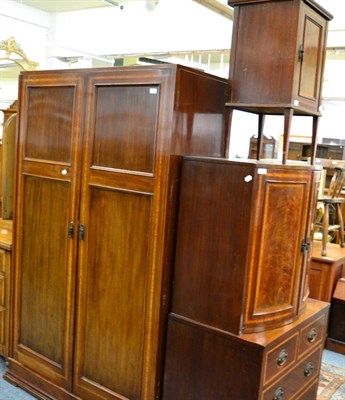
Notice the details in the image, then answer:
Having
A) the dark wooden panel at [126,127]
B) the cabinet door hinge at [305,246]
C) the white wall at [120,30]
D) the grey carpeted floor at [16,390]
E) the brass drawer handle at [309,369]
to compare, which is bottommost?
the grey carpeted floor at [16,390]

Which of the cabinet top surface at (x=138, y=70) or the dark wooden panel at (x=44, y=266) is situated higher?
the cabinet top surface at (x=138, y=70)

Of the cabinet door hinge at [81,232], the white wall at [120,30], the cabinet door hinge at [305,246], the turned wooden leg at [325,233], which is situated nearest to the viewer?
the cabinet door hinge at [305,246]

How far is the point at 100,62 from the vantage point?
279 inches

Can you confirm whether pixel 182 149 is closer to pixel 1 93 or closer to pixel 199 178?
pixel 199 178

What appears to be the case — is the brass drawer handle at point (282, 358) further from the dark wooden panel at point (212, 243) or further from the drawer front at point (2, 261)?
the drawer front at point (2, 261)

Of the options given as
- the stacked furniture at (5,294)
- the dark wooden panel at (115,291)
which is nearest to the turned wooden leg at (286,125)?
the dark wooden panel at (115,291)

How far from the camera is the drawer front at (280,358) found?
201cm

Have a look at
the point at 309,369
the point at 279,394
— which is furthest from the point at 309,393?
the point at 279,394

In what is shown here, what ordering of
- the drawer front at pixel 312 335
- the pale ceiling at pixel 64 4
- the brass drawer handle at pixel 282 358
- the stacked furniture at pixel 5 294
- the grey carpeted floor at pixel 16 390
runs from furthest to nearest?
the pale ceiling at pixel 64 4, the stacked furniture at pixel 5 294, the grey carpeted floor at pixel 16 390, the drawer front at pixel 312 335, the brass drawer handle at pixel 282 358

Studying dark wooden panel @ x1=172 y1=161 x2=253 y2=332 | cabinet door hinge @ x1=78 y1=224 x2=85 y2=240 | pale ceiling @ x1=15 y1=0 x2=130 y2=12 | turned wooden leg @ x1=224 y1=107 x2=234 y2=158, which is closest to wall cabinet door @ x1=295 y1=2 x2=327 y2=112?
turned wooden leg @ x1=224 y1=107 x2=234 y2=158

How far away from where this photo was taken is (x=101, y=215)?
7.81 ft

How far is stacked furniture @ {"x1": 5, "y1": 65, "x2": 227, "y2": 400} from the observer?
7.07 feet

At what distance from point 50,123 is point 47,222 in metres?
0.57

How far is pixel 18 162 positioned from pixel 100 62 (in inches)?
185
